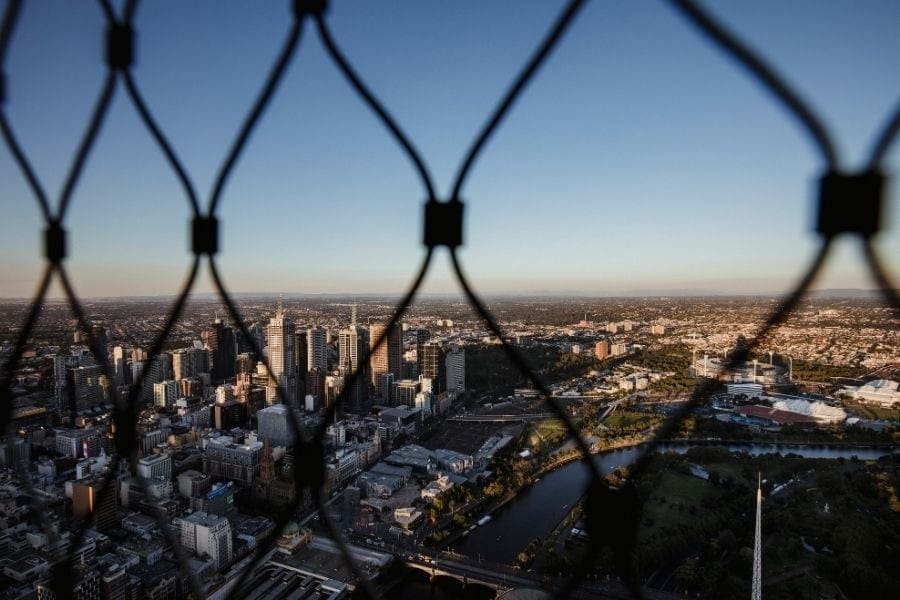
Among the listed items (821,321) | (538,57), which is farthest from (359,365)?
(821,321)

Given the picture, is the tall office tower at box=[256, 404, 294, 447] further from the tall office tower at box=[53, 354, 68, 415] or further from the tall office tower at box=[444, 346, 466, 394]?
the tall office tower at box=[444, 346, 466, 394]

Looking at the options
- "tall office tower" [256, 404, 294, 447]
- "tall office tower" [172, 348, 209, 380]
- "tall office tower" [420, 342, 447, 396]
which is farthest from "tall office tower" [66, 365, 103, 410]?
"tall office tower" [420, 342, 447, 396]

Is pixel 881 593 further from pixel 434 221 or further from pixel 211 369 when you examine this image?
pixel 211 369

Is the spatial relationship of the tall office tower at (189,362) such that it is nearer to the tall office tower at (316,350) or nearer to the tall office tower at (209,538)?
the tall office tower at (316,350)

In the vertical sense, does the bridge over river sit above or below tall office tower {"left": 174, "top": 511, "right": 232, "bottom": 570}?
below

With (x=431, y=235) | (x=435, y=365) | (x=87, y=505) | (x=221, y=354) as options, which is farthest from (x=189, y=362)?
(x=431, y=235)

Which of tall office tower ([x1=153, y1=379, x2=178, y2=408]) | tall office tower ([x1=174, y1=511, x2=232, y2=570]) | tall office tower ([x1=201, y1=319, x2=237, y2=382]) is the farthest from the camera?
tall office tower ([x1=201, y1=319, x2=237, y2=382])
